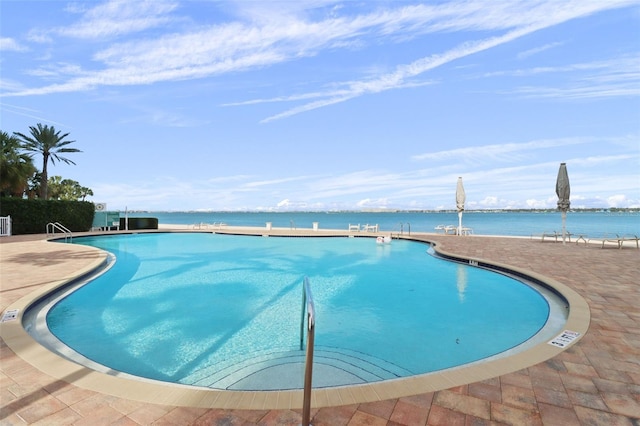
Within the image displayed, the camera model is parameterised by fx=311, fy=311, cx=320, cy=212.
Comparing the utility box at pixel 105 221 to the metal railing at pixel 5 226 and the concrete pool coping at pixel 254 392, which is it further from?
the concrete pool coping at pixel 254 392

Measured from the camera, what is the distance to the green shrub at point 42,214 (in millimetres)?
16172

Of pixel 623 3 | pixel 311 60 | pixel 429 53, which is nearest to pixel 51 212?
pixel 311 60

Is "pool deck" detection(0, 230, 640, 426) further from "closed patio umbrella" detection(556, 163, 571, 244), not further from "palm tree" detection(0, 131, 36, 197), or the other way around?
"palm tree" detection(0, 131, 36, 197)

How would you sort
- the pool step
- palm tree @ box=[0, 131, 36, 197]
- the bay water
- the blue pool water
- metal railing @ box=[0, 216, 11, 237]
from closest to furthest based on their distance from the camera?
the pool step → the blue pool water → metal railing @ box=[0, 216, 11, 237] → palm tree @ box=[0, 131, 36, 197] → the bay water

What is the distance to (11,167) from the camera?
18.5 metres

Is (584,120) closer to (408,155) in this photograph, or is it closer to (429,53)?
(429,53)

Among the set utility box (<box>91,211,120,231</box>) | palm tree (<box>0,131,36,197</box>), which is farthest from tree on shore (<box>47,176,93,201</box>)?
utility box (<box>91,211,120,231</box>)

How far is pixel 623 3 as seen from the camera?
30.1 ft

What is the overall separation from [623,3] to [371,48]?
26.9 ft

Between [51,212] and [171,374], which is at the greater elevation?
[51,212]

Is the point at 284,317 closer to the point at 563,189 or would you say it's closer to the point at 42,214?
the point at 563,189

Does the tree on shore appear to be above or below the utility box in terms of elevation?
above

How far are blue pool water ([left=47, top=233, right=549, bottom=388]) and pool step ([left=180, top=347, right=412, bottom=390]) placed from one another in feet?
0.08

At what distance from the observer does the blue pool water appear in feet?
12.6
